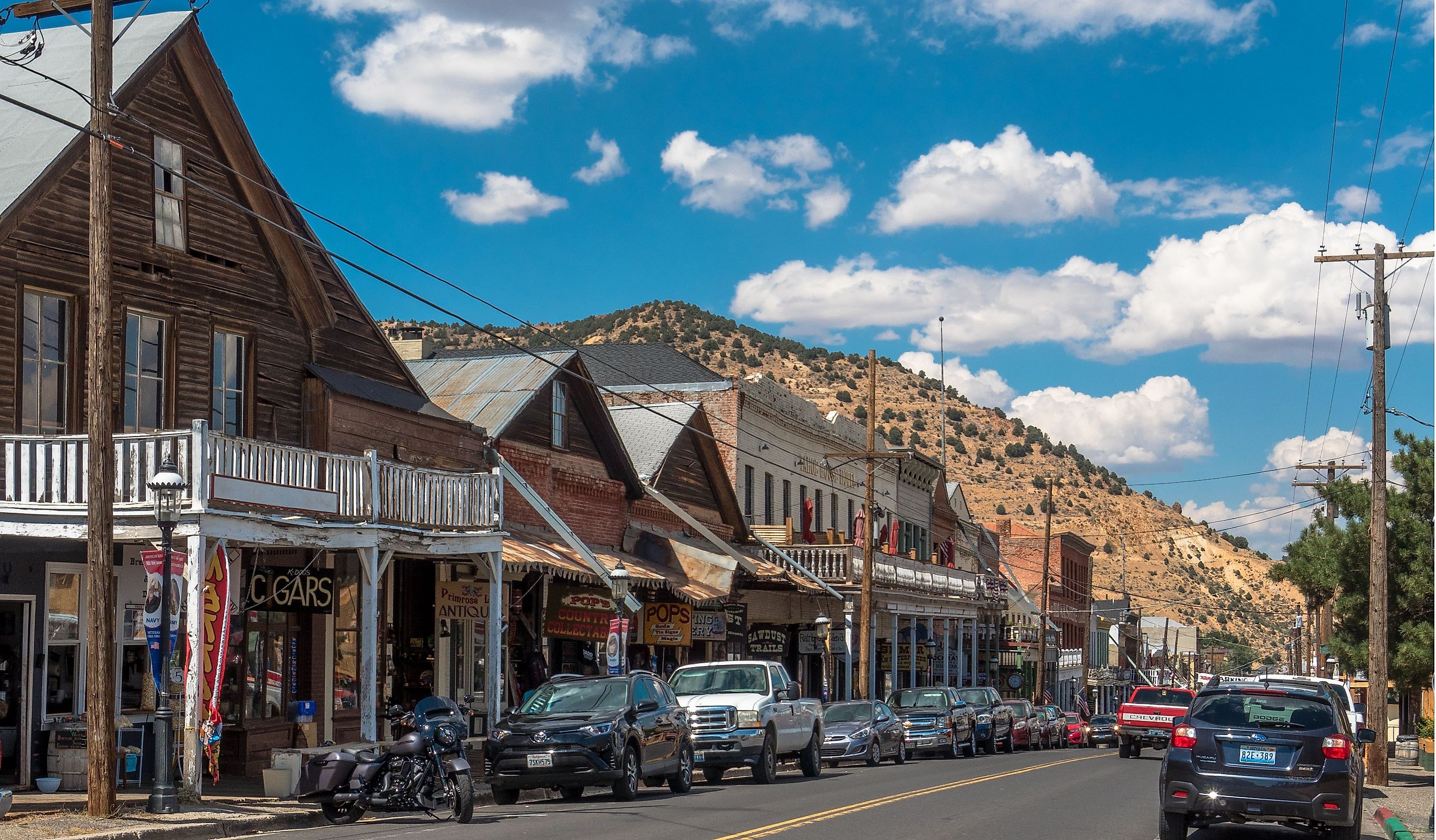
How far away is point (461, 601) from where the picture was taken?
26.9m

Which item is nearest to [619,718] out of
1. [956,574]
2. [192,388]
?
[192,388]

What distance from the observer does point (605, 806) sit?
60.4 ft

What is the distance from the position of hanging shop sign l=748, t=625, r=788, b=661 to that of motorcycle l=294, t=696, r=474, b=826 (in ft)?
80.9

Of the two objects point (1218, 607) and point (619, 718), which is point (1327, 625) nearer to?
point (619, 718)

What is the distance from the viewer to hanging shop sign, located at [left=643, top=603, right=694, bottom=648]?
109 ft

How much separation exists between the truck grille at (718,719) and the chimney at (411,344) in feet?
45.4

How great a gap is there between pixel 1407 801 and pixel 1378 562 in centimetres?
490

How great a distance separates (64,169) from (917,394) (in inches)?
4243

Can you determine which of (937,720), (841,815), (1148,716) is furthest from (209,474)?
(1148,716)

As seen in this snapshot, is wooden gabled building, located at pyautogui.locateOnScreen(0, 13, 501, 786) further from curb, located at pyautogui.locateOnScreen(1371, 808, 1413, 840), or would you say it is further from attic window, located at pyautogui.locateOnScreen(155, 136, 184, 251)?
curb, located at pyautogui.locateOnScreen(1371, 808, 1413, 840)

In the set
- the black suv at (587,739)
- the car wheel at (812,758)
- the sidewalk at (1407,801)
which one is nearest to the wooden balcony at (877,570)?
the sidewalk at (1407,801)

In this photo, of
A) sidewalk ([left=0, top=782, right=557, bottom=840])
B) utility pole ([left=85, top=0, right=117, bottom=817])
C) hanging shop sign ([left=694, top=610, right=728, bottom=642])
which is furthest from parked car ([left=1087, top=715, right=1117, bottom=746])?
utility pole ([left=85, top=0, right=117, bottom=817])

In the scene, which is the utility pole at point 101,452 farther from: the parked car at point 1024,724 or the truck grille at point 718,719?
the parked car at point 1024,724

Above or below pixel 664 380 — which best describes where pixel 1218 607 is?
below
